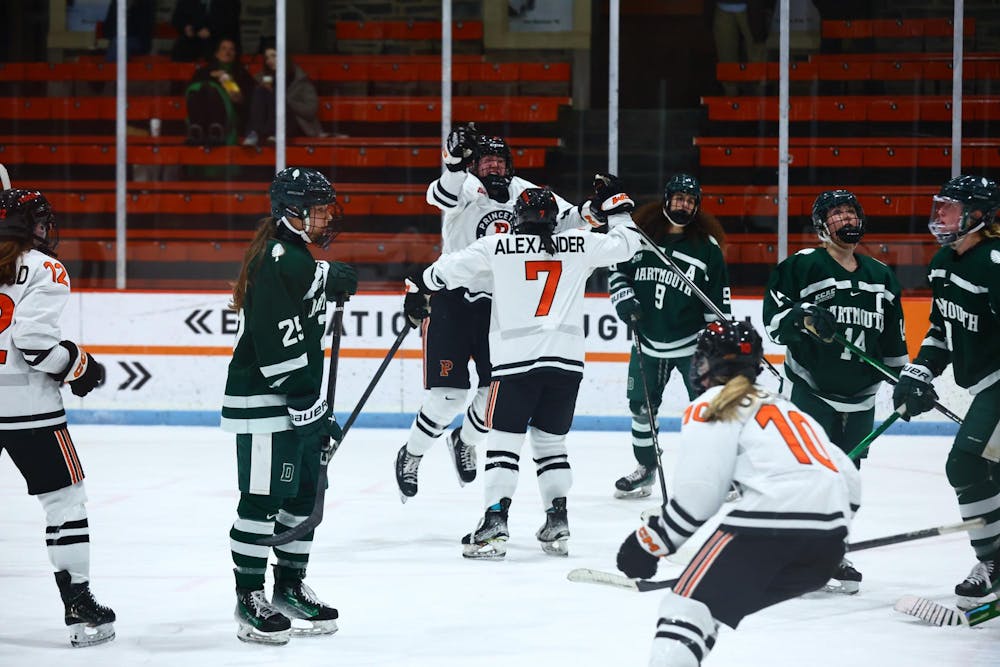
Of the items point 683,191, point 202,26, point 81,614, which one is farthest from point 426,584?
point 202,26

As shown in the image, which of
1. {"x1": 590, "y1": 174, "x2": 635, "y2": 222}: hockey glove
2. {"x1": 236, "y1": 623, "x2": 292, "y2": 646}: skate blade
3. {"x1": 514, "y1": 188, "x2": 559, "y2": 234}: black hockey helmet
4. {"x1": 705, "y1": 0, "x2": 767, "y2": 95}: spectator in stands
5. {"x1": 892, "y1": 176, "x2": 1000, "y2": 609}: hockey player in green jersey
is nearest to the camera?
{"x1": 236, "y1": 623, "x2": 292, "y2": 646}: skate blade

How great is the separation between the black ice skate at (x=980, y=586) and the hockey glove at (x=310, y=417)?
175cm

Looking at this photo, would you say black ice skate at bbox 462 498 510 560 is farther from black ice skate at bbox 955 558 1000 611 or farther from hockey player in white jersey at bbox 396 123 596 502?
black ice skate at bbox 955 558 1000 611

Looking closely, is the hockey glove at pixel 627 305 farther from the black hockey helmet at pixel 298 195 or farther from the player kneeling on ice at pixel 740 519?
the player kneeling on ice at pixel 740 519

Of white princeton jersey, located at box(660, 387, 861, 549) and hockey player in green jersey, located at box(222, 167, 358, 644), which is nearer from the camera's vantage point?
white princeton jersey, located at box(660, 387, 861, 549)

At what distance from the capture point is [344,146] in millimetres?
7973

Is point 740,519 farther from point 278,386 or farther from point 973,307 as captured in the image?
point 973,307

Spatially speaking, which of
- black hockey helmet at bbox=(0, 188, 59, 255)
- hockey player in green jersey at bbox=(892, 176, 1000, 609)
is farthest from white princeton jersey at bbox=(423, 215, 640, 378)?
black hockey helmet at bbox=(0, 188, 59, 255)

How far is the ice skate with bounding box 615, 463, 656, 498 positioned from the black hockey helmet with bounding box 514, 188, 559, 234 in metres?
1.50

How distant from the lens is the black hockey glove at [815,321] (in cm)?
391

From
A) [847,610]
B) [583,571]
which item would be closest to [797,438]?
[583,571]

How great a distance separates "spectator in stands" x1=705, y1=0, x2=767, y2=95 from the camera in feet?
25.3

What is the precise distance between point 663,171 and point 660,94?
436mm

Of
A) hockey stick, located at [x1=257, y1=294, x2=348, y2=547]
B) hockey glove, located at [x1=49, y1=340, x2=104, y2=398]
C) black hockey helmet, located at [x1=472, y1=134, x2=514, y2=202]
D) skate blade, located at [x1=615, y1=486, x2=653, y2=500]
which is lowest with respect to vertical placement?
skate blade, located at [x1=615, y1=486, x2=653, y2=500]
